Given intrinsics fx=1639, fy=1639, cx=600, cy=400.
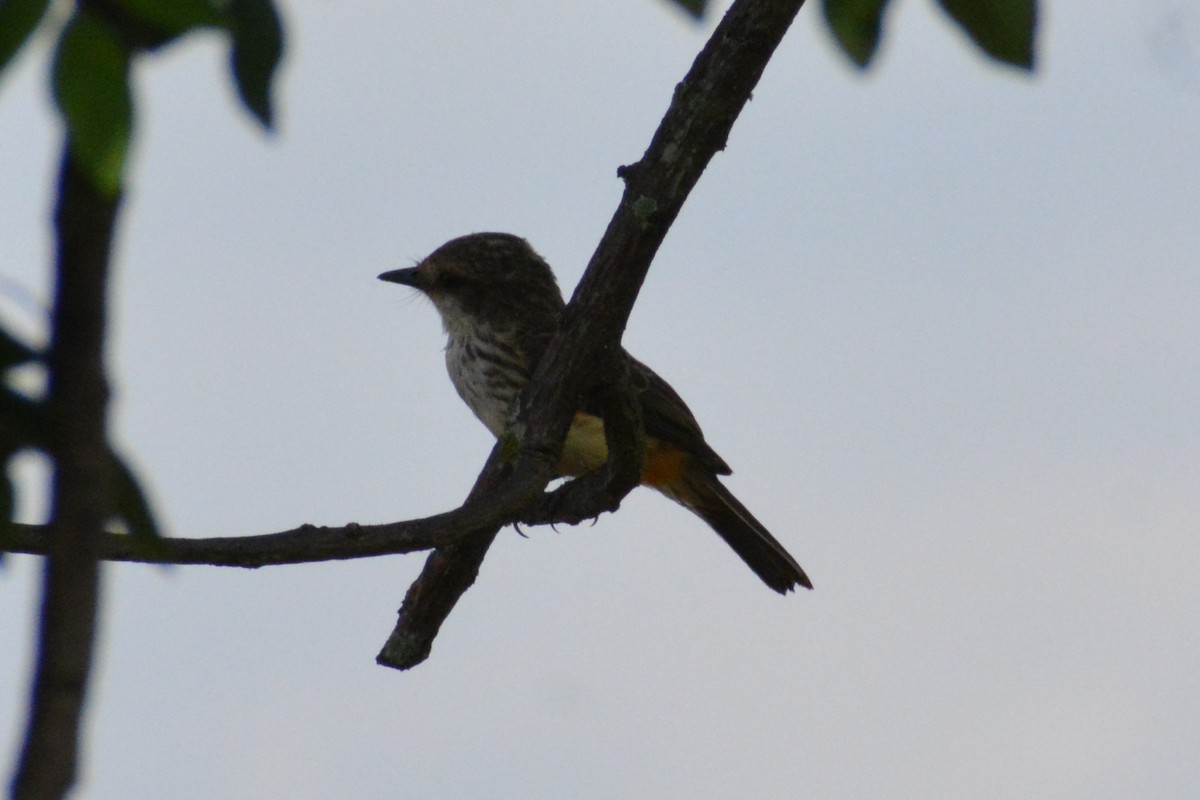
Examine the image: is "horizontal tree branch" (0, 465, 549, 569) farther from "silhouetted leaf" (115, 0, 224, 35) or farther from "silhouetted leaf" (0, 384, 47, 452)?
"silhouetted leaf" (115, 0, 224, 35)

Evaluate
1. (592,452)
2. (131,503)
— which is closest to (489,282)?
(592,452)

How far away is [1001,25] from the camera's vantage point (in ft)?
5.88

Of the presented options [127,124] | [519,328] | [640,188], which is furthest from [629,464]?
[127,124]

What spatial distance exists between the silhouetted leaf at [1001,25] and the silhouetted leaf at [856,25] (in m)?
0.13

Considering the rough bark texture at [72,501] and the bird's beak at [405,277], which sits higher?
the bird's beak at [405,277]

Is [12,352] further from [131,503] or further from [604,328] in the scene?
[604,328]

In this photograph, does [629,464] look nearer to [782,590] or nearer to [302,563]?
[302,563]

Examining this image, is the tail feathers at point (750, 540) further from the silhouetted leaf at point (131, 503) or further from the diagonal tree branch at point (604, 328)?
the silhouetted leaf at point (131, 503)

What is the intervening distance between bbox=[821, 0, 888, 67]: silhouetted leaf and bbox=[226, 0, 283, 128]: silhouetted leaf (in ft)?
2.28

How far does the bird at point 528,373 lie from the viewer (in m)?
7.25

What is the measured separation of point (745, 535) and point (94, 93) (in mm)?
6487

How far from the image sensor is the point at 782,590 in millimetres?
7809

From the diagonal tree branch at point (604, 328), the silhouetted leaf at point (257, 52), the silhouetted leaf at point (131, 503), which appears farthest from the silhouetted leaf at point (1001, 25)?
the diagonal tree branch at point (604, 328)

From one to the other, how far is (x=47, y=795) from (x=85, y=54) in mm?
663
